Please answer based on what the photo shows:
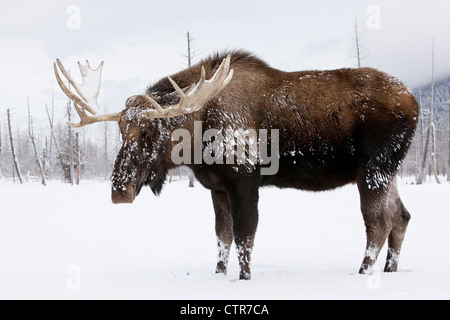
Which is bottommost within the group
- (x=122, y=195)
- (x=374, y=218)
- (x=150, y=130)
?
(x=374, y=218)

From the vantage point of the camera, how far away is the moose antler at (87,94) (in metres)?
7.61

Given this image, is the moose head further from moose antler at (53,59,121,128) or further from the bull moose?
moose antler at (53,59,121,128)

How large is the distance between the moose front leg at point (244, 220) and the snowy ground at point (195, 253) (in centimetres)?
39

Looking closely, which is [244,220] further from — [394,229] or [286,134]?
[394,229]

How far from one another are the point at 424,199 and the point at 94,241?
46.9 feet

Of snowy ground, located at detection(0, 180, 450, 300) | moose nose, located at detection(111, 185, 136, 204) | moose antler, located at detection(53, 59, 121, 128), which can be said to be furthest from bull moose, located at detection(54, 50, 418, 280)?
snowy ground, located at detection(0, 180, 450, 300)

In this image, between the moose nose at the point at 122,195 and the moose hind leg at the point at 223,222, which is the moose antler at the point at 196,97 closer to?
the moose nose at the point at 122,195

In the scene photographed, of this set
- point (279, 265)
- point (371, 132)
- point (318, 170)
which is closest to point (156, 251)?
point (279, 265)

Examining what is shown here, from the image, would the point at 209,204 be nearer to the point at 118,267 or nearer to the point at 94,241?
the point at 94,241

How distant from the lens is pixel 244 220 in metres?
6.62

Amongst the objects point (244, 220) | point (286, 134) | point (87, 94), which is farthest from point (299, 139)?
point (87, 94)

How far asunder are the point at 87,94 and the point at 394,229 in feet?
19.3

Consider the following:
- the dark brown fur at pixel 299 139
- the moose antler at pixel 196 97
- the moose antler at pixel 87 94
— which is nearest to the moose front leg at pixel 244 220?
the dark brown fur at pixel 299 139

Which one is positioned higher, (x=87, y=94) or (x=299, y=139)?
(x=87, y=94)
